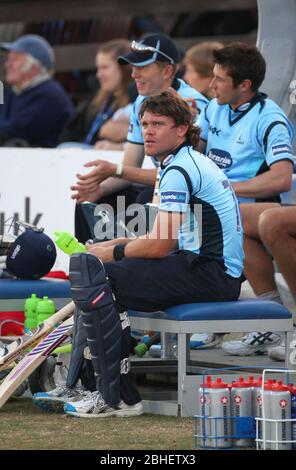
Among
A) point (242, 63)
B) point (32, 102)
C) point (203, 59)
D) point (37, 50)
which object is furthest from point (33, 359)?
point (37, 50)

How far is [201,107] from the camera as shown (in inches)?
400

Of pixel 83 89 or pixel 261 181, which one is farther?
pixel 83 89

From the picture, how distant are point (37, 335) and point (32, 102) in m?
6.91

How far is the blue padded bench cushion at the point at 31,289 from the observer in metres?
8.73

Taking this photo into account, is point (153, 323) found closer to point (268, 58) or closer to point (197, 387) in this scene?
point (197, 387)

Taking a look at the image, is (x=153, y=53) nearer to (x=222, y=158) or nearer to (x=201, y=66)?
(x=222, y=158)

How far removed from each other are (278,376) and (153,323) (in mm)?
741

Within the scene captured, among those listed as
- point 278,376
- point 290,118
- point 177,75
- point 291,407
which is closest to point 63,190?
point 177,75

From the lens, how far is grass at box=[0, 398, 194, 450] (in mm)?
6812

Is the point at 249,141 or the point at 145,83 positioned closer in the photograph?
the point at 249,141

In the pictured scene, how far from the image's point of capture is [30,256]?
8766mm

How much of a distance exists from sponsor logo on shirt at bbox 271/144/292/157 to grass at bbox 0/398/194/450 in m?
2.16

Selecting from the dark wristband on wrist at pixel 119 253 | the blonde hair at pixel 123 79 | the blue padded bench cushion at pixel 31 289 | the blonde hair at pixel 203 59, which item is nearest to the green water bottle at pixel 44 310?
the blue padded bench cushion at pixel 31 289

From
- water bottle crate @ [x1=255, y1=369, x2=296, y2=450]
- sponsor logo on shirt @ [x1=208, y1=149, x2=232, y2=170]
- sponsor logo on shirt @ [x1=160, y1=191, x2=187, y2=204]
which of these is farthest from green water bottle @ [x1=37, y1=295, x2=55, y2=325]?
water bottle crate @ [x1=255, y1=369, x2=296, y2=450]
